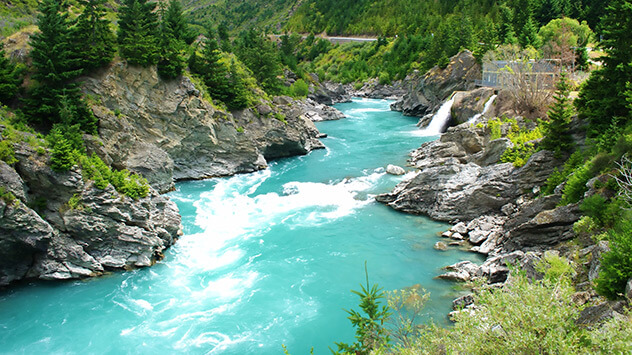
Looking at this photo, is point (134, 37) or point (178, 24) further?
point (178, 24)

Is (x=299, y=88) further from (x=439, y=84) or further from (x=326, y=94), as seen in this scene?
(x=439, y=84)

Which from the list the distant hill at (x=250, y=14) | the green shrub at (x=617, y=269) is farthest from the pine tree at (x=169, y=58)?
the distant hill at (x=250, y=14)

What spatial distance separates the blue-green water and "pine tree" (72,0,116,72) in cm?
1174

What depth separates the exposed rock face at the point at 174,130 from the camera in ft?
103

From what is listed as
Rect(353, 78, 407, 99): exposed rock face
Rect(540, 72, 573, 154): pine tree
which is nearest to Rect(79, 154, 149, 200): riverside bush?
Rect(540, 72, 573, 154): pine tree

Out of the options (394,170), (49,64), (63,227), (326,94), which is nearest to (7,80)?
(49,64)

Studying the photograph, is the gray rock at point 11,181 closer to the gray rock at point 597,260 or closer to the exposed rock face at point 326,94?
the gray rock at point 597,260

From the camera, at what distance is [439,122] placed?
56.7 meters

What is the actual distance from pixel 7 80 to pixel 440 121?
1860 inches

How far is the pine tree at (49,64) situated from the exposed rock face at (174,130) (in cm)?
295

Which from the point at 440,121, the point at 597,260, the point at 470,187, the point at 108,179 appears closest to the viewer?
the point at 597,260

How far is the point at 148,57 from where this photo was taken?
33.4m

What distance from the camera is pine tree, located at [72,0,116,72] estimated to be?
29.8m

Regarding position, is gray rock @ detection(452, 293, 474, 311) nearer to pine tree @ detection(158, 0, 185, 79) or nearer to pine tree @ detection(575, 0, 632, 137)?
pine tree @ detection(575, 0, 632, 137)
